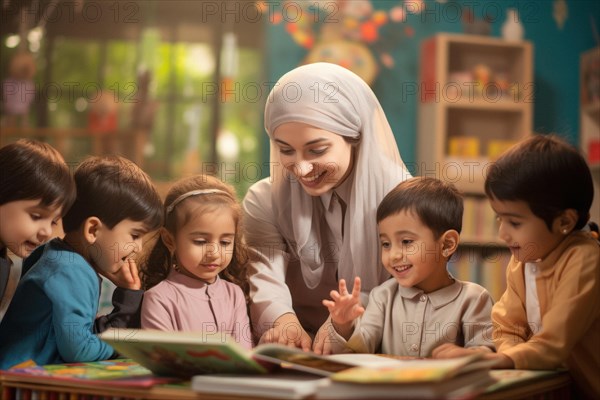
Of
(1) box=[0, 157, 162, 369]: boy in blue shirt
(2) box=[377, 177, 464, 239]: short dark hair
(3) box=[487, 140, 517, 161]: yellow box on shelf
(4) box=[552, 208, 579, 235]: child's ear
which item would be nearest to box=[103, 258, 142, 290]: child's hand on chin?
(1) box=[0, 157, 162, 369]: boy in blue shirt

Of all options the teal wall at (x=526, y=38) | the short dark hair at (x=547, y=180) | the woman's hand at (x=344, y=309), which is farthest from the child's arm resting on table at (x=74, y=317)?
the teal wall at (x=526, y=38)

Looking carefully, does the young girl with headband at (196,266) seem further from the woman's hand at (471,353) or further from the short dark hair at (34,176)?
the woman's hand at (471,353)

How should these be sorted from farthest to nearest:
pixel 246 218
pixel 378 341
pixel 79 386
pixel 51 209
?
pixel 246 218 → pixel 378 341 → pixel 51 209 → pixel 79 386

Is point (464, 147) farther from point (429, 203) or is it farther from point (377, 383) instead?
point (377, 383)

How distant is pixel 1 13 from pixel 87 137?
0.88 m

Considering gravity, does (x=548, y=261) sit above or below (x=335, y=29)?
below

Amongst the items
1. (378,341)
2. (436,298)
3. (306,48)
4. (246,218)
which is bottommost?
(378,341)

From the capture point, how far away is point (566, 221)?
144 centimetres

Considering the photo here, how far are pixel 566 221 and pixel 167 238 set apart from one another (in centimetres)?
90

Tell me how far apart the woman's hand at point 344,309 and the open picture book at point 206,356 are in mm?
316

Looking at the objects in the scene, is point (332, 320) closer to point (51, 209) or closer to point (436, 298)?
point (436, 298)

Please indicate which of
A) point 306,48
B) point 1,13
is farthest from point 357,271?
point 1,13

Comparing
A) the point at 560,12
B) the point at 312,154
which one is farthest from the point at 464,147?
the point at 312,154

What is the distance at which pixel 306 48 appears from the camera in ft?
14.2
